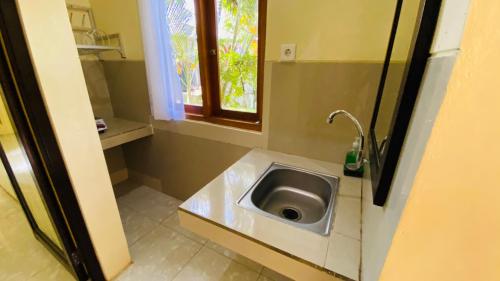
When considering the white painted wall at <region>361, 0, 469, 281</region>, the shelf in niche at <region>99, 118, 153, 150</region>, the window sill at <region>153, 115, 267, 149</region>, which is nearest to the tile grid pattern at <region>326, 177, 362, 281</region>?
the white painted wall at <region>361, 0, 469, 281</region>

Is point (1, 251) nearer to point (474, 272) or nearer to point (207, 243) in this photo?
point (207, 243)

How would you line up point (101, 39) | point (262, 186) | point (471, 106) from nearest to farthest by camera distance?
point (471, 106) < point (262, 186) < point (101, 39)

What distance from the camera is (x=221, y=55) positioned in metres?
1.49

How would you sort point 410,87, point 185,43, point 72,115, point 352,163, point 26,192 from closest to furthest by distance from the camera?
point 410,87 → point 72,115 → point 352,163 → point 26,192 → point 185,43

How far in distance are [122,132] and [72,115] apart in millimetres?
831

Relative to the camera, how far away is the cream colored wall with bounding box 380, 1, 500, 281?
0.75ft

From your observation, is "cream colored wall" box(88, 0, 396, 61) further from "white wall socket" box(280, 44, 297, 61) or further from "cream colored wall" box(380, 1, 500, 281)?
"cream colored wall" box(380, 1, 500, 281)

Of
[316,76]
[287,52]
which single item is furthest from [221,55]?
[316,76]

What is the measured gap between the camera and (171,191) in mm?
2082

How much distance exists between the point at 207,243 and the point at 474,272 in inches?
60.8

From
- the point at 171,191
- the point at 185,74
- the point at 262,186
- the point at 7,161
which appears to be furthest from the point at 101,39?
the point at 262,186

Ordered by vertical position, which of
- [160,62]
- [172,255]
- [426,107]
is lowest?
[172,255]

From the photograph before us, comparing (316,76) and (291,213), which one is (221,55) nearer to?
(316,76)

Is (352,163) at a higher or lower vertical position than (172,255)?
higher
